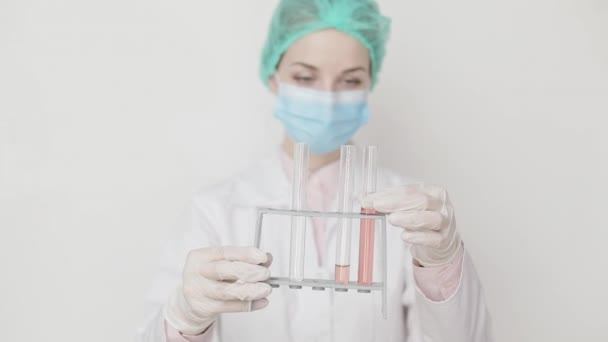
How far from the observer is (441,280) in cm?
147

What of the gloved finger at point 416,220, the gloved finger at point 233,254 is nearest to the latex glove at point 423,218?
the gloved finger at point 416,220

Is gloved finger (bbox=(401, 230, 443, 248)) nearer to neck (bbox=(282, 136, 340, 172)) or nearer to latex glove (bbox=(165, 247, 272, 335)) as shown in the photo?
latex glove (bbox=(165, 247, 272, 335))

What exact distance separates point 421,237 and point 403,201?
0.08 meters

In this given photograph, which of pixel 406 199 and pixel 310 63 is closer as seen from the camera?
pixel 406 199

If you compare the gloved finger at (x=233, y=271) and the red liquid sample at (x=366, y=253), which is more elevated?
the red liquid sample at (x=366, y=253)

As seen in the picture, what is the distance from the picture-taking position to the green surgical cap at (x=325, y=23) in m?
1.71

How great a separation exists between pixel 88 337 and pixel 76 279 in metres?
0.20

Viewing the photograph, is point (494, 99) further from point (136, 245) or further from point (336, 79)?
point (136, 245)

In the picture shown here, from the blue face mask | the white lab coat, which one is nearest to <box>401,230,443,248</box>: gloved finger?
the white lab coat

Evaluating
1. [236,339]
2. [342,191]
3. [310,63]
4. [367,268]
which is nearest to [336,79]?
[310,63]

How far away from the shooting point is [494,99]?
2266mm

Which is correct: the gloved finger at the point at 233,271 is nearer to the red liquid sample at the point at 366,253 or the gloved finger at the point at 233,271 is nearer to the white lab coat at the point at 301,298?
the red liquid sample at the point at 366,253

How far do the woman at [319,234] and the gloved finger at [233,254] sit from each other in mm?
125

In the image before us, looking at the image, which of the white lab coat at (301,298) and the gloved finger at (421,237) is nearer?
the gloved finger at (421,237)
